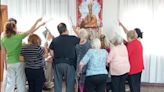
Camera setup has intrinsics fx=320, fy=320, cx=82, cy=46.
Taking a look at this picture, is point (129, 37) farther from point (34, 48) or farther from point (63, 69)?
point (34, 48)

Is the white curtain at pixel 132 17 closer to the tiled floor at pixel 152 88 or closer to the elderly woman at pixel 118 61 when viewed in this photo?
the tiled floor at pixel 152 88

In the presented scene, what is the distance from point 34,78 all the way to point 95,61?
3.54 feet

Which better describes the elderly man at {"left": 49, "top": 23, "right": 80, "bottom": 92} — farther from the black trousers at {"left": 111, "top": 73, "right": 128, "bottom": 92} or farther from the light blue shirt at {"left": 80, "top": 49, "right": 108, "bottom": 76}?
the black trousers at {"left": 111, "top": 73, "right": 128, "bottom": 92}

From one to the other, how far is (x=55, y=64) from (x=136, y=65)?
131cm

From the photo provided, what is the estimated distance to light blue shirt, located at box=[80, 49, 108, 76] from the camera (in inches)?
174

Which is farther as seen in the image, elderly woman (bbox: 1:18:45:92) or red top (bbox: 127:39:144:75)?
red top (bbox: 127:39:144:75)

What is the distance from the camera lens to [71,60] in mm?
4621

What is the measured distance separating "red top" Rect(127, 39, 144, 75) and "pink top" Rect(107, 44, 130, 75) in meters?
0.21

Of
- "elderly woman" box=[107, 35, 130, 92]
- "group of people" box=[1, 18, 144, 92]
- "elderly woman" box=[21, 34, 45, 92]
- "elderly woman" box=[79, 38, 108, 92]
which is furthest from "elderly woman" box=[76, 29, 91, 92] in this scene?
"elderly woman" box=[21, 34, 45, 92]

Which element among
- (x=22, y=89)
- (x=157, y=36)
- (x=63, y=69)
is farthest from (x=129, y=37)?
(x=157, y=36)

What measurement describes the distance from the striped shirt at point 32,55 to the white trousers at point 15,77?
0.13 m

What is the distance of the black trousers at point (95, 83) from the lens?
4438mm

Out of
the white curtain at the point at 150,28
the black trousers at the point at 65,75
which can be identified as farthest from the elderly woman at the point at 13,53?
the white curtain at the point at 150,28

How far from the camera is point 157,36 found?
23.3 feet
